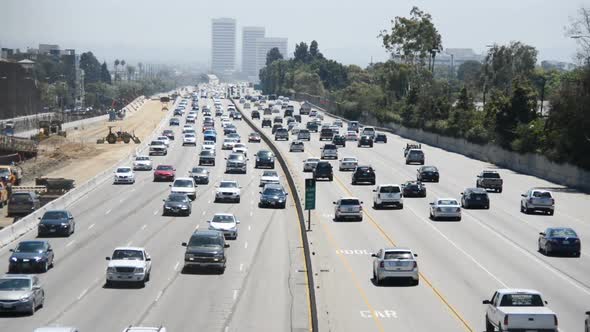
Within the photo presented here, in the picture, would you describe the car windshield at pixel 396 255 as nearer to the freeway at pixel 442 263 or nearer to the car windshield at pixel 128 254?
the freeway at pixel 442 263

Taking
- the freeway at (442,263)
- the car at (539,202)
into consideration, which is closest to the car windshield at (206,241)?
the freeway at (442,263)

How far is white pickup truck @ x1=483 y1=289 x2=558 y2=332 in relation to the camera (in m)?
25.2

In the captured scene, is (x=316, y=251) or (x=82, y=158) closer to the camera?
(x=316, y=251)

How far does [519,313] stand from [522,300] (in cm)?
95

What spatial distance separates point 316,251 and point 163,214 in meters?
17.4

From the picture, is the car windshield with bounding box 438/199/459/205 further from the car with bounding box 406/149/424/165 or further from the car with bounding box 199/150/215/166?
the car with bounding box 199/150/215/166

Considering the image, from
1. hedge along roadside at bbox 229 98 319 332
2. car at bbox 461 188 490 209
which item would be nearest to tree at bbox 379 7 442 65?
hedge along roadside at bbox 229 98 319 332

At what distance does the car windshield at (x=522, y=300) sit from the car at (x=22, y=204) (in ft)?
127

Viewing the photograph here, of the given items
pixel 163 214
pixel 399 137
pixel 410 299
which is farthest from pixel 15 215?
pixel 399 137

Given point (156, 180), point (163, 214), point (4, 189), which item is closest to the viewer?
point (163, 214)

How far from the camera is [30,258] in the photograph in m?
39.0

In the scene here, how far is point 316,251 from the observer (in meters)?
44.1

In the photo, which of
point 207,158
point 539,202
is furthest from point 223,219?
point 207,158

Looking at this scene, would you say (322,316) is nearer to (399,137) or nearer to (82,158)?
(82,158)
